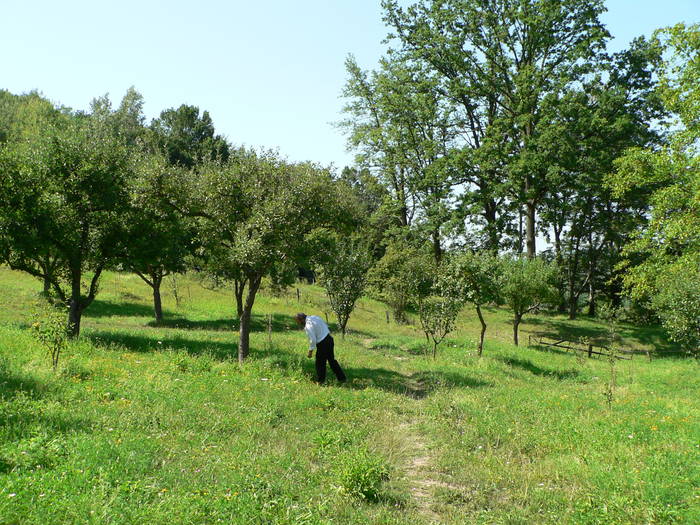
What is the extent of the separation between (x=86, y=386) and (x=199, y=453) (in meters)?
3.88

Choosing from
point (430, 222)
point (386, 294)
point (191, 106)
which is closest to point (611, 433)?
point (386, 294)

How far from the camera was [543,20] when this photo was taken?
36188 mm

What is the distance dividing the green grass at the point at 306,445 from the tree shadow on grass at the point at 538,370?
4506 millimetres

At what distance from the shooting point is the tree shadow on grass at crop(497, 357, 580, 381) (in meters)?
19.8

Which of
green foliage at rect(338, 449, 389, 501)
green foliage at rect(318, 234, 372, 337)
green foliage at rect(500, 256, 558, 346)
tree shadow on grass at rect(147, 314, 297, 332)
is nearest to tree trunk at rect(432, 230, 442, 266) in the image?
green foliage at rect(500, 256, 558, 346)

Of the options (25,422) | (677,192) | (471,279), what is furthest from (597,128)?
(25,422)

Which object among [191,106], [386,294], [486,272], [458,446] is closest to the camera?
[458,446]

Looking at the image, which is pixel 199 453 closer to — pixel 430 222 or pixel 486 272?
pixel 486 272

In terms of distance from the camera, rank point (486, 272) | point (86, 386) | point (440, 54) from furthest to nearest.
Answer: point (440, 54) < point (486, 272) < point (86, 386)

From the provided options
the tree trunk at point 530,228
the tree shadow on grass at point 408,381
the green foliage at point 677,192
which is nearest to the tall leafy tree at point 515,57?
the tree trunk at point 530,228

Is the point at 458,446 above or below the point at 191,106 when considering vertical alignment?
below

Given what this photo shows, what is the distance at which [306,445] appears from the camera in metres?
7.88

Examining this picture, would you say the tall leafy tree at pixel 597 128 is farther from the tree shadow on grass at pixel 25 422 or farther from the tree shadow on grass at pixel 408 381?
the tree shadow on grass at pixel 25 422

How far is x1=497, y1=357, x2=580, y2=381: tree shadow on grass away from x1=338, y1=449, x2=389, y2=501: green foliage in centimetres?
1396
